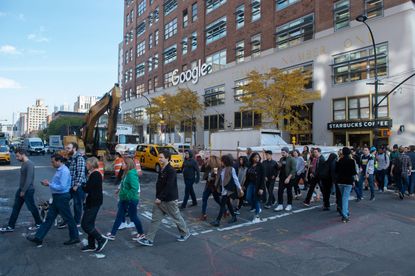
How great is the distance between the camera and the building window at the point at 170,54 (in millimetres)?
50562

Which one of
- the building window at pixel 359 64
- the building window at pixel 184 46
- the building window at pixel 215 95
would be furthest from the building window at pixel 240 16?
the building window at pixel 359 64

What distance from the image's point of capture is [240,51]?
124ft

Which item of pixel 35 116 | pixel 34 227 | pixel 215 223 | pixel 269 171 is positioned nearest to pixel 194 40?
pixel 269 171

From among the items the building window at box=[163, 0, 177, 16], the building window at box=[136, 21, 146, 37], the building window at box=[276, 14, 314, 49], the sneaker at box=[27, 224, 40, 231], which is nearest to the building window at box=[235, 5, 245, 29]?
the building window at box=[276, 14, 314, 49]

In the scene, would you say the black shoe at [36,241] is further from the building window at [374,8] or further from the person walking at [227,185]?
the building window at [374,8]

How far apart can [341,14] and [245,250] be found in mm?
26240

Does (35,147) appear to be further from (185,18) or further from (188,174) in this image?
(188,174)

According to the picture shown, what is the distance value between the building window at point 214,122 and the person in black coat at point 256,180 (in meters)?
30.3

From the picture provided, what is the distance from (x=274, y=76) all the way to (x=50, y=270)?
81.4ft

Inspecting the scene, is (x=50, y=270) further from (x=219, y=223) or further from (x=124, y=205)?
(x=219, y=223)

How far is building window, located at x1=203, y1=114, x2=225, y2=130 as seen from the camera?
3956cm

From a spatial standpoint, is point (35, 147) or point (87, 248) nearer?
point (87, 248)

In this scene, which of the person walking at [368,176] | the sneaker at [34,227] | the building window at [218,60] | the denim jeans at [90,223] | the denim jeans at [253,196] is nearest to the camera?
the denim jeans at [90,223]

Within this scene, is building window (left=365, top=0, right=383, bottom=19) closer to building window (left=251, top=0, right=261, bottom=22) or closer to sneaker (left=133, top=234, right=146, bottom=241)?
building window (left=251, top=0, right=261, bottom=22)
